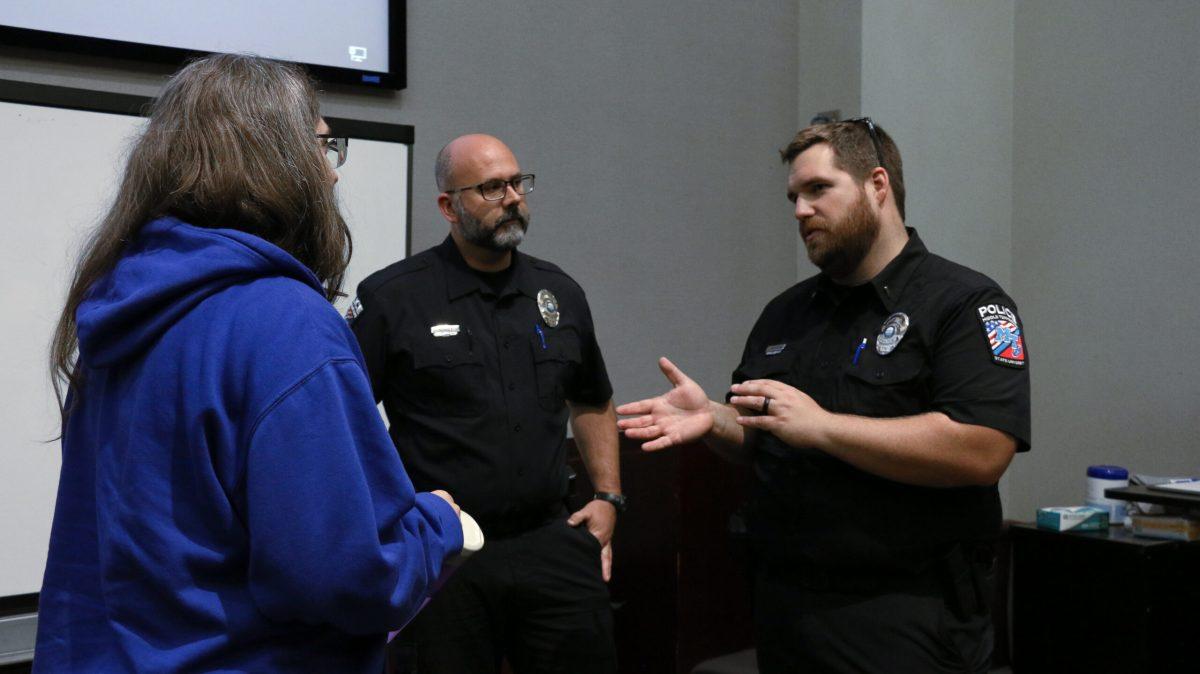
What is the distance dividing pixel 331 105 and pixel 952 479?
195cm

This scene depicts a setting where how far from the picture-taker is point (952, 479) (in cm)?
171

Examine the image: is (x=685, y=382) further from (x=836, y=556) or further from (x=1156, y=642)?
(x=1156, y=642)

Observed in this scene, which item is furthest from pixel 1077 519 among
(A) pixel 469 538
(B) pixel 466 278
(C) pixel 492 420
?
(A) pixel 469 538

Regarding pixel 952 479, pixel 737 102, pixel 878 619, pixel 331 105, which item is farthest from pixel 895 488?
pixel 737 102

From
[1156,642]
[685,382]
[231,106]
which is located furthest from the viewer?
[1156,642]

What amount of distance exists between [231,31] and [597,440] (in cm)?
144

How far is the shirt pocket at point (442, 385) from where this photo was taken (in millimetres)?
2250

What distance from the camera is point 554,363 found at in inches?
94.5

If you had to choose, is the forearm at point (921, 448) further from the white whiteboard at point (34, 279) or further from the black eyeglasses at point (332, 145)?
the white whiteboard at point (34, 279)

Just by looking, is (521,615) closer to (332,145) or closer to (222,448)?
(332,145)

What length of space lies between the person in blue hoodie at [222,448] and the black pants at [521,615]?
115 cm

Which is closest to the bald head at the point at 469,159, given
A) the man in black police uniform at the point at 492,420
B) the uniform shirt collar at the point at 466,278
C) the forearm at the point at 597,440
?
the man in black police uniform at the point at 492,420

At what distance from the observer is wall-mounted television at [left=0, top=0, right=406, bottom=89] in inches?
95.0

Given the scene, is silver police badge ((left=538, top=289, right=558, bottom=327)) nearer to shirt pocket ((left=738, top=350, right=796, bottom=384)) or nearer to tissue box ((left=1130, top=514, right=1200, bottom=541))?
shirt pocket ((left=738, top=350, right=796, bottom=384))
